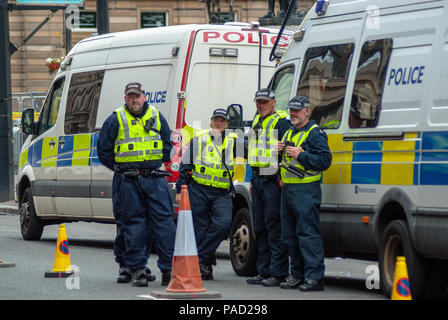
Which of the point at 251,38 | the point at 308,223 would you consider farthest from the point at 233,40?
the point at 308,223

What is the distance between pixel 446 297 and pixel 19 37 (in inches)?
1305

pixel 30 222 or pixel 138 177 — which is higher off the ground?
pixel 138 177

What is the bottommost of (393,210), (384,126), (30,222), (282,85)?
(30,222)

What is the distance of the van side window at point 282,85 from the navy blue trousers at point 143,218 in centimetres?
171

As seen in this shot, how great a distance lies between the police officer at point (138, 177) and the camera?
9875mm

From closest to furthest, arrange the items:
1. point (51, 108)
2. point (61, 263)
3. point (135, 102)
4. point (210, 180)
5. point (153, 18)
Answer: point (135, 102) → point (61, 263) → point (210, 180) → point (51, 108) → point (153, 18)

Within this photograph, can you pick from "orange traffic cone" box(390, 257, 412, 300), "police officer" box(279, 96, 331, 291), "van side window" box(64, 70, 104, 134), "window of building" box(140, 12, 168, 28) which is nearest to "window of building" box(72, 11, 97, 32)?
"window of building" box(140, 12, 168, 28)

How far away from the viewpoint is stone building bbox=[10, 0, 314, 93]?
4078 cm

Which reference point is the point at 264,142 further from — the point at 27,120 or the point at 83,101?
the point at 27,120

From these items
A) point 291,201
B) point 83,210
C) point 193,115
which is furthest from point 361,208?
point 83,210

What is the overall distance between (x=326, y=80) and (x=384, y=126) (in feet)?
3.88

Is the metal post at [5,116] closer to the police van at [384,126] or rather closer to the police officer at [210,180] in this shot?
the police officer at [210,180]

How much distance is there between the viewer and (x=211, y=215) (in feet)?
35.2

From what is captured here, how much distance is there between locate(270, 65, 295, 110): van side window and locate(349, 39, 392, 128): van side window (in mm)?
1295
